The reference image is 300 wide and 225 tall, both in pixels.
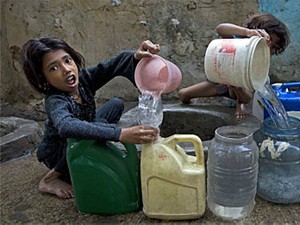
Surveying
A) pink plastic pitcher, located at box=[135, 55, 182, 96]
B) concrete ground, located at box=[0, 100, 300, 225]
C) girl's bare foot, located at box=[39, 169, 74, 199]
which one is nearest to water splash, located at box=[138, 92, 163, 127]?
pink plastic pitcher, located at box=[135, 55, 182, 96]

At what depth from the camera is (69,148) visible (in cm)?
152

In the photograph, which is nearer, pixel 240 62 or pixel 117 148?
pixel 240 62

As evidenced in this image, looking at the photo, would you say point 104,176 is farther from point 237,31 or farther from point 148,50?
point 237,31

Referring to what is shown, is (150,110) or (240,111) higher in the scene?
(150,110)

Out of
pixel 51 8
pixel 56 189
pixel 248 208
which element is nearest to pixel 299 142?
pixel 248 208

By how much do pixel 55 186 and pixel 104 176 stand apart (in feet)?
1.16

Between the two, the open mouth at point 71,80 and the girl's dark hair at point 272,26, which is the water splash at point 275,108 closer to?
the girl's dark hair at point 272,26

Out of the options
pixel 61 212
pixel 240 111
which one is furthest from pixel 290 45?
pixel 61 212

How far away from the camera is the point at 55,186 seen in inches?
70.0

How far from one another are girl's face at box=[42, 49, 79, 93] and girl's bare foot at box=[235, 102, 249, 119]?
0.85 meters

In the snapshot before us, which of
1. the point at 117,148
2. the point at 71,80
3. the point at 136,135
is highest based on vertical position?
the point at 71,80

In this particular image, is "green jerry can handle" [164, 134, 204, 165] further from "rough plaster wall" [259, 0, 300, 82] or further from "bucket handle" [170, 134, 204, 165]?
"rough plaster wall" [259, 0, 300, 82]

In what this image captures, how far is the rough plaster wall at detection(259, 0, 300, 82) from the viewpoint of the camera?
8.49 ft

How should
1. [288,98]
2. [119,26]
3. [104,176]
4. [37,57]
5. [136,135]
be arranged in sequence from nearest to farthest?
1. [136,135]
2. [104,176]
3. [37,57]
4. [288,98]
5. [119,26]
